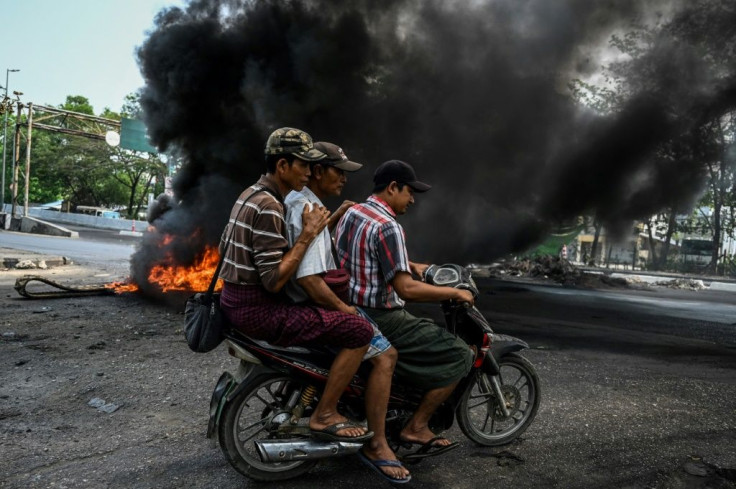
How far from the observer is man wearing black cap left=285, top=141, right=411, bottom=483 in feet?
8.68

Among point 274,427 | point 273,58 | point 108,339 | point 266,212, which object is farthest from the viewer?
point 273,58

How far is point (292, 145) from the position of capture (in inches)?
110

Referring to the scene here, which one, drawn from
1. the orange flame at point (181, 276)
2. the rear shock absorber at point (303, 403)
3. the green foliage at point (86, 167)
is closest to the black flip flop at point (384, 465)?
the rear shock absorber at point (303, 403)

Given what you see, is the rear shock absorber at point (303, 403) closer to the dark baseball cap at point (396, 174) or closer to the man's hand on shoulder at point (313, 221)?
the man's hand on shoulder at point (313, 221)

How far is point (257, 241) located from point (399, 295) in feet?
2.52

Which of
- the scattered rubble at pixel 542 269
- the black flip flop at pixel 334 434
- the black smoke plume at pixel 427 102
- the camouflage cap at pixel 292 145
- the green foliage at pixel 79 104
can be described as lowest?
the black flip flop at pixel 334 434

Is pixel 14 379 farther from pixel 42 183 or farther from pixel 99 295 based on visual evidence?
pixel 42 183

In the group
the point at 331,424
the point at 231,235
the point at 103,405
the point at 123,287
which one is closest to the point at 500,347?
the point at 331,424

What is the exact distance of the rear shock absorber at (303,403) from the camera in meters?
2.84

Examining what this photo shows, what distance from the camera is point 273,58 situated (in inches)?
502

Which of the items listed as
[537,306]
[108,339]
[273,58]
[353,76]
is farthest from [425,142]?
[108,339]

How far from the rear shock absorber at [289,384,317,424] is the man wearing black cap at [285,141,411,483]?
0.28 metres

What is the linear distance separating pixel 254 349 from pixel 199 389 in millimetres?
1906

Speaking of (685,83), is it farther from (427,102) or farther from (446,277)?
(446,277)
